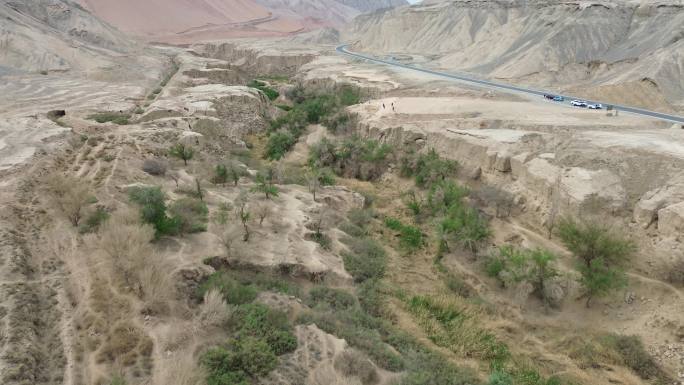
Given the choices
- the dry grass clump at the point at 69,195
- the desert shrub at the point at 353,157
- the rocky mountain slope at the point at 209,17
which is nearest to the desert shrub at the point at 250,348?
the dry grass clump at the point at 69,195

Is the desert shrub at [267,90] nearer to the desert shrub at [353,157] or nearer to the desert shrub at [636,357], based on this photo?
the desert shrub at [353,157]

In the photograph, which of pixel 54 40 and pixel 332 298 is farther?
pixel 54 40

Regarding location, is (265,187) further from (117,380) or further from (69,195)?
(117,380)

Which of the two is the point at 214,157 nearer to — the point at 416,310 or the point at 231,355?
the point at 416,310

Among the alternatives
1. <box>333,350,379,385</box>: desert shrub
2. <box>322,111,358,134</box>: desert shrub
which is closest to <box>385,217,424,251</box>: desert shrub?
<box>333,350,379,385</box>: desert shrub

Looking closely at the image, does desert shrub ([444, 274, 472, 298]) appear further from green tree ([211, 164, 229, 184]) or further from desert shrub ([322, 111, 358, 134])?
desert shrub ([322, 111, 358, 134])

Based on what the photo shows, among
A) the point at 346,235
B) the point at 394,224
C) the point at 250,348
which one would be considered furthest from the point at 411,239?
the point at 250,348

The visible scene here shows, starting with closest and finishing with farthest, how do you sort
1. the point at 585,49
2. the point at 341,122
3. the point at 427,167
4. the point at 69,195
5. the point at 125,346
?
1. the point at 125,346
2. the point at 69,195
3. the point at 427,167
4. the point at 341,122
5. the point at 585,49
